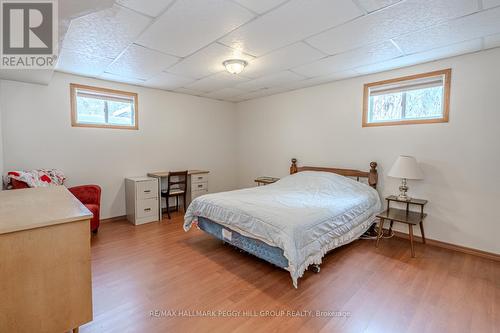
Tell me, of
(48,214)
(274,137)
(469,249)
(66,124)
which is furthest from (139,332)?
(274,137)

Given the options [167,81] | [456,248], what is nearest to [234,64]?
[167,81]

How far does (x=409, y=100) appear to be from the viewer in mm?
3492

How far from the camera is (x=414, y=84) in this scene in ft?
11.2

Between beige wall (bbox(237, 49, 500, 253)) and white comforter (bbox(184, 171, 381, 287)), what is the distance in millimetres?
629

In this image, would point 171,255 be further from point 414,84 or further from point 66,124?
point 414,84

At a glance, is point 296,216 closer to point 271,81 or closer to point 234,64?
point 234,64

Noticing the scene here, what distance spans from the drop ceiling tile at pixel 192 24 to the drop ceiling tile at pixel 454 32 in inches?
70.7

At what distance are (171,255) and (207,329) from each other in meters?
1.38

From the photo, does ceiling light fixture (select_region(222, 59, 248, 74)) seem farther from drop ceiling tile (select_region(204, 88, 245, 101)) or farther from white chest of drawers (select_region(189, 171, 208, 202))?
white chest of drawers (select_region(189, 171, 208, 202))

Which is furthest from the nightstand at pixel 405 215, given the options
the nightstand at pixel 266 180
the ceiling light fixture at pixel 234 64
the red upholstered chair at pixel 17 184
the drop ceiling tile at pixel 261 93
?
the red upholstered chair at pixel 17 184

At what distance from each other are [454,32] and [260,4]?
2023 mm

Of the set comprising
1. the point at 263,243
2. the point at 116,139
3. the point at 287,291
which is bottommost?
the point at 287,291

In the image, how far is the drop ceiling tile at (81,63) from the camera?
294 centimetres

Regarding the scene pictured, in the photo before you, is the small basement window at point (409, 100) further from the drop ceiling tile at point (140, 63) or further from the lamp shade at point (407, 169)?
the drop ceiling tile at point (140, 63)
